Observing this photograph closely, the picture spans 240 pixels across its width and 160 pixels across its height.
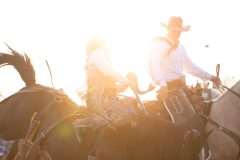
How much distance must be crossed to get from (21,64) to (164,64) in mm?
3097

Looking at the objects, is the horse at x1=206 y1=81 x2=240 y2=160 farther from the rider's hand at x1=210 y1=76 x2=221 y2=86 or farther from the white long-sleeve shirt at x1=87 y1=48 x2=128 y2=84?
the white long-sleeve shirt at x1=87 y1=48 x2=128 y2=84

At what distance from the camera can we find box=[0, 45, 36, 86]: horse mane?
9.09m

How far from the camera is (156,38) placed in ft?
26.7

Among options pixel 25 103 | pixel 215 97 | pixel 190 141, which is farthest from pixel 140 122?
pixel 25 103

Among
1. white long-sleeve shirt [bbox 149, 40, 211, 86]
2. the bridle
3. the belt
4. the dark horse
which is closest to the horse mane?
the dark horse

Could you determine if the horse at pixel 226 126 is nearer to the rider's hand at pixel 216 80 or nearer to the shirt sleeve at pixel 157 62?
the rider's hand at pixel 216 80

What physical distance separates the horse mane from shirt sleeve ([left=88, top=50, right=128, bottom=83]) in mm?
2233

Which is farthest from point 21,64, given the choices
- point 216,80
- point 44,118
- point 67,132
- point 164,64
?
point 216,80

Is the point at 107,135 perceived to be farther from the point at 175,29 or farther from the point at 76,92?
the point at 175,29

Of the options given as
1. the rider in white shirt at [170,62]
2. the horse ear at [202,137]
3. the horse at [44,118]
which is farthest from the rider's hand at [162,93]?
the horse at [44,118]

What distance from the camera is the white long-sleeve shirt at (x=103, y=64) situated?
6.94 meters

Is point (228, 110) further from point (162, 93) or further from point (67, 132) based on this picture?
point (67, 132)

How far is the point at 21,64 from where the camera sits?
361 inches

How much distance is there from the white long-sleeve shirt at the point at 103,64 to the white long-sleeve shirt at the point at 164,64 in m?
1.18
